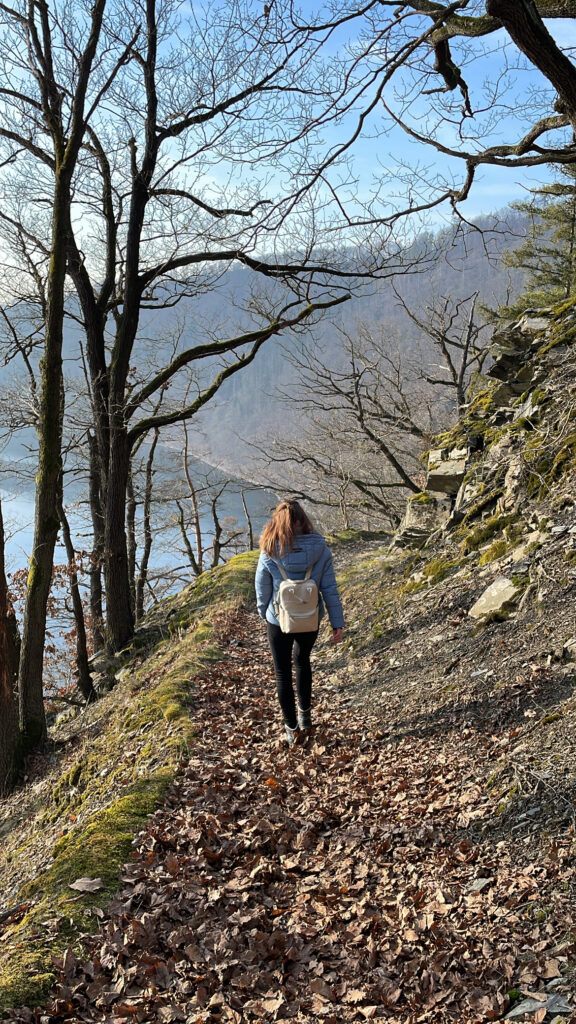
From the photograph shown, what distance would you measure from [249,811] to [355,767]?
1021 millimetres

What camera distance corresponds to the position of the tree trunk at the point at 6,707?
819cm

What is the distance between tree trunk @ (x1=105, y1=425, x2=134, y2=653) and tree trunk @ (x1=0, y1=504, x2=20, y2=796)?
250cm

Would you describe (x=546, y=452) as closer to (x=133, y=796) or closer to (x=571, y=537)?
(x=571, y=537)

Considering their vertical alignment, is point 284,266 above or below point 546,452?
above

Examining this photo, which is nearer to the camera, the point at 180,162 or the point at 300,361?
the point at 180,162

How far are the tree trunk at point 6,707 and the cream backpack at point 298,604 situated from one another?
187 inches

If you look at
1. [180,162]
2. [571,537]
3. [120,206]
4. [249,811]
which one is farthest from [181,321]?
[249,811]

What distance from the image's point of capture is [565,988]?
2.40 meters

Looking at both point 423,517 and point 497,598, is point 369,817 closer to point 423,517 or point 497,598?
point 497,598

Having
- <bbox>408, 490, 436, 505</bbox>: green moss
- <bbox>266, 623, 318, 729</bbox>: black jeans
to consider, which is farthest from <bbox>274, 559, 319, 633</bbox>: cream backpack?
<bbox>408, 490, 436, 505</bbox>: green moss

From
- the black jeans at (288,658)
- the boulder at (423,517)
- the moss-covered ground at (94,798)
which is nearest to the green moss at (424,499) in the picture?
the boulder at (423,517)

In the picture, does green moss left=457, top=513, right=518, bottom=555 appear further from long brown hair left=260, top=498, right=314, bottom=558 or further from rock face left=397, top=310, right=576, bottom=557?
long brown hair left=260, top=498, right=314, bottom=558

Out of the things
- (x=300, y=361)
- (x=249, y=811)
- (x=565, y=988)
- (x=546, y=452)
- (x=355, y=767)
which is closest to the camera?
(x=565, y=988)

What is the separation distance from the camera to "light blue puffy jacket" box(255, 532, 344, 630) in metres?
5.12
